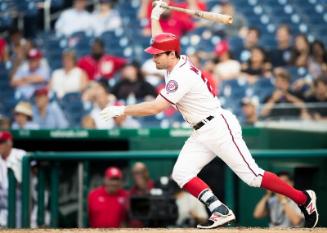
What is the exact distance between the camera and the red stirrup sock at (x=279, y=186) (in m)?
5.18

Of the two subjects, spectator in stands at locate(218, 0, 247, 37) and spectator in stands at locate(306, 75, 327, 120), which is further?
spectator in stands at locate(218, 0, 247, 37)

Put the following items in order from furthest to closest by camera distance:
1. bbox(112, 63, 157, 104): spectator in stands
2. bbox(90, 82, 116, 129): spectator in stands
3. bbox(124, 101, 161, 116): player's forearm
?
bbox(112, 63, 157, 104): spectator in stands < bbox(90, 82, 116, 129): spectator in stands < bbox(124, 101, 161, 116): player's forearm

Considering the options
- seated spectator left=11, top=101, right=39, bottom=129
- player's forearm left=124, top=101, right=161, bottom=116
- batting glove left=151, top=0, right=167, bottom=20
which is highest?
batting glove left=151, top=0, right=167, bottom=20

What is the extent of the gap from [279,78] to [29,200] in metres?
3.59

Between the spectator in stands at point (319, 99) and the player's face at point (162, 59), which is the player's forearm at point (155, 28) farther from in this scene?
the spectator in stands at point (319, 99)

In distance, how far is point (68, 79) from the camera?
970 centimetres

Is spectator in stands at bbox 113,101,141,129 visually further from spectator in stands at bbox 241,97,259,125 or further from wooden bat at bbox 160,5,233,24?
wooden bat at bbox 160,5,233,24

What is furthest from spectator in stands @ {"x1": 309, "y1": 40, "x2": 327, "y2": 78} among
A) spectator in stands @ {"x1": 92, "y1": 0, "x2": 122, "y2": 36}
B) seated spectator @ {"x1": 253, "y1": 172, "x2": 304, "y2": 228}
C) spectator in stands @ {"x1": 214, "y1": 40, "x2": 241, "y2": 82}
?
seated spectator @ {"x1": 253, "y1": 172, "x2": 304, "y2": 228}

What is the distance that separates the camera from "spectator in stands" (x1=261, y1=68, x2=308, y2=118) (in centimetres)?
859

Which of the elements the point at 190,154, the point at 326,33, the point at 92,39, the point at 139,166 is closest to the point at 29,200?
the point at 139,166

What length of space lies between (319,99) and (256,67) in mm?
927

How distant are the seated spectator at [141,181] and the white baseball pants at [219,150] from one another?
1.49 m

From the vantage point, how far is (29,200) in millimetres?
6758

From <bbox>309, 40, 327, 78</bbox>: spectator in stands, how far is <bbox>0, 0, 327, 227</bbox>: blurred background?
0.7 inches
